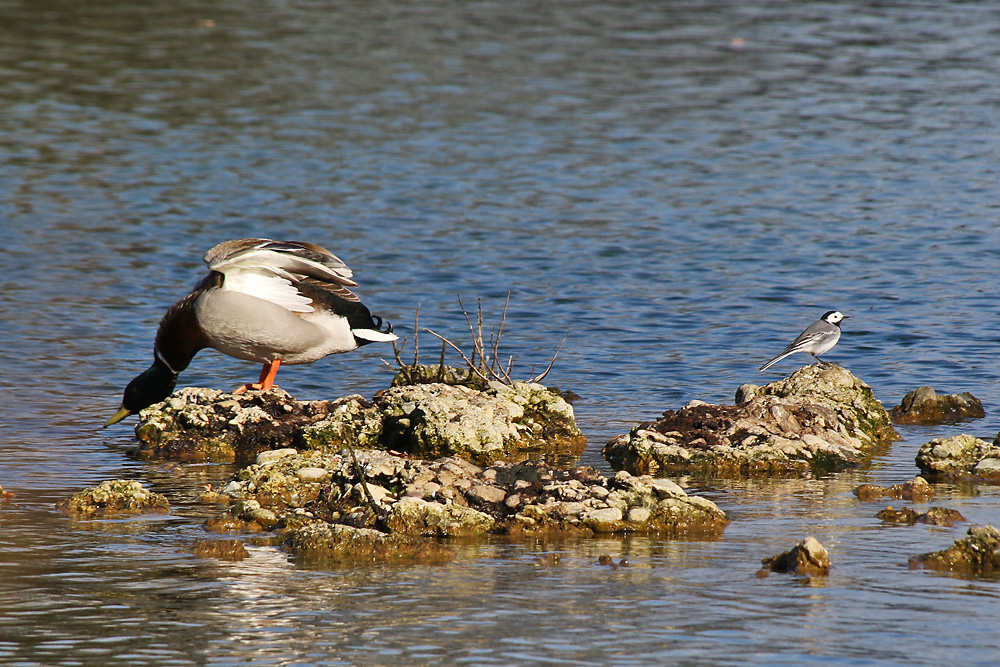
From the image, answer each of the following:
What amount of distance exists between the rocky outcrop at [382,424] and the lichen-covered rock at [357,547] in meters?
2.23

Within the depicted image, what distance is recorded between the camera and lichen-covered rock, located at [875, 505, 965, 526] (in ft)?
24.2

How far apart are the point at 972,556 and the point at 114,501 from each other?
15.2ft

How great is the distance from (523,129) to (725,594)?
20.1m

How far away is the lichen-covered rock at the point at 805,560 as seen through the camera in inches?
254

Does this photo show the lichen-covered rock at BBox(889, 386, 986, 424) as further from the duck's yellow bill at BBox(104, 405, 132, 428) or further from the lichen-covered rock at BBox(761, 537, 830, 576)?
the duck's yellow bill at BBox(104, 405, 132, 428)

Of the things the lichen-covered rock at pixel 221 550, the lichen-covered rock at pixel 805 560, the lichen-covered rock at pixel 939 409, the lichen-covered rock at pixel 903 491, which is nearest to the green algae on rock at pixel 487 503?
the lichen-covered rock at pixel 221 550

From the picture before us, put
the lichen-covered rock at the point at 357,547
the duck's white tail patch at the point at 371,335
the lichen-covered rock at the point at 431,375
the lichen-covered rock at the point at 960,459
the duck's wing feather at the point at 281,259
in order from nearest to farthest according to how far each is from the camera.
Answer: the lichen-covered rock at the point at 357,547 < the lichen-covered rock at the point at 960,459 < the duck's wing feather at the point at 281,259 < the lichen-covered rock at the point at 431,375 < the duck's white tail patch at the point at 371,335

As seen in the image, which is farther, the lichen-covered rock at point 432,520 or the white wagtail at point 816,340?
the white wagtail at point 816,340

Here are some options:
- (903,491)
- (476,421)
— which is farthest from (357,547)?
(903,491)

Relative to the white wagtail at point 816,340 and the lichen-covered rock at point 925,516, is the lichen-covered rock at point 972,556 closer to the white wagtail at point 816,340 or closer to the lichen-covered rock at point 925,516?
the lichen-covered rock at point 925,516

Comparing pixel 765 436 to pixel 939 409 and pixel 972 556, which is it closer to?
pixel 939 409

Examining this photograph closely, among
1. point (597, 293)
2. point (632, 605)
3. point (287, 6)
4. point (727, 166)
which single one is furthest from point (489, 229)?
point (287, 6)

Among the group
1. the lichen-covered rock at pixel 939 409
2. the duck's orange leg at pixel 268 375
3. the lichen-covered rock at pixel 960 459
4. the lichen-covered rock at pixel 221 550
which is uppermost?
the duck's orange leg at pixel 268 375

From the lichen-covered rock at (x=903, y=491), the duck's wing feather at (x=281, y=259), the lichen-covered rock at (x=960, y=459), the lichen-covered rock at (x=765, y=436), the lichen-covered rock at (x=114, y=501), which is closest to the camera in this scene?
the lichen-covered rock at (x=114, y=501)
